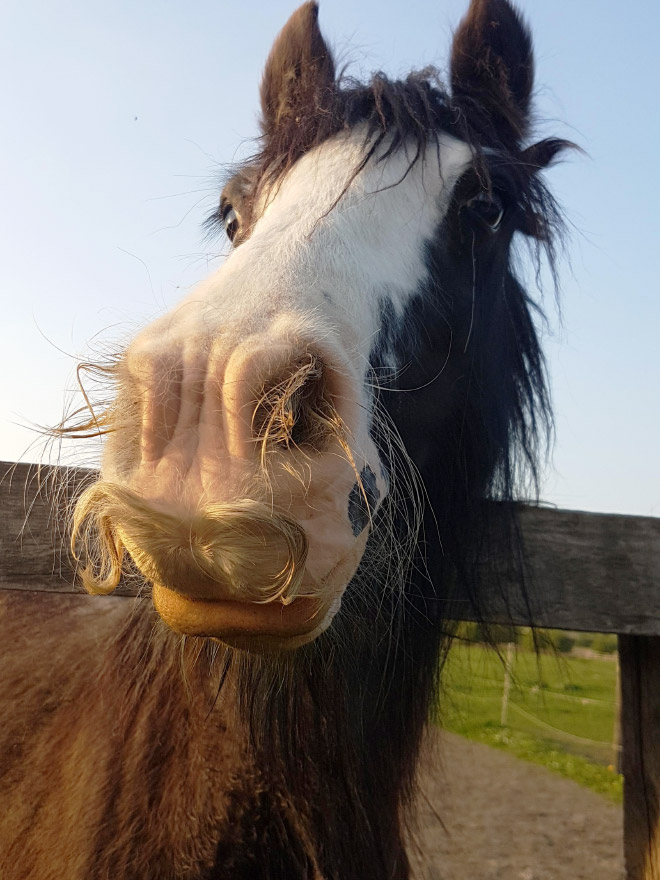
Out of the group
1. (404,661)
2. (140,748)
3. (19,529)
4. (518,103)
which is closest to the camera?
(19,529)

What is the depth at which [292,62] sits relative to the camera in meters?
2.92

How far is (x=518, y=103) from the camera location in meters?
2.78

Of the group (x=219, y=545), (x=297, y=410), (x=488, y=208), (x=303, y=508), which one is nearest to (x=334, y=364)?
(x=297, y=410)

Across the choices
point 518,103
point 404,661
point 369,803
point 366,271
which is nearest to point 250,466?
point 366,271

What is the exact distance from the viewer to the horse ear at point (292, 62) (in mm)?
2854

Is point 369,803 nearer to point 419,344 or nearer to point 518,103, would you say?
point 419,344

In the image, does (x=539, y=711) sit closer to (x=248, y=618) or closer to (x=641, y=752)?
(x=641, y=752)

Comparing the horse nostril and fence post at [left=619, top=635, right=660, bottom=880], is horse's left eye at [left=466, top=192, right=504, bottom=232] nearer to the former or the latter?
the horse nostril

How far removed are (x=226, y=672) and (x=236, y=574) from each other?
0.89m

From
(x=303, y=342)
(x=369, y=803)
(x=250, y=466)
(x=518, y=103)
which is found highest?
(x=518, y=103)

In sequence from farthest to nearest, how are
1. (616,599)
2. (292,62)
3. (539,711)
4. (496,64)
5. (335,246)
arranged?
(539,711) → (292,62) → (496,64) → (616,599) → (335,246)

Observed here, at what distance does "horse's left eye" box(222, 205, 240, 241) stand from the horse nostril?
5.31 ft

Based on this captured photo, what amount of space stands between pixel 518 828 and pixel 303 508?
22.8 feet

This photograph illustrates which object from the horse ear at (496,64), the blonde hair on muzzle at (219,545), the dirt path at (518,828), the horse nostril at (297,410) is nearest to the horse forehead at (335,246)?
the horse nostril at (297,410)
